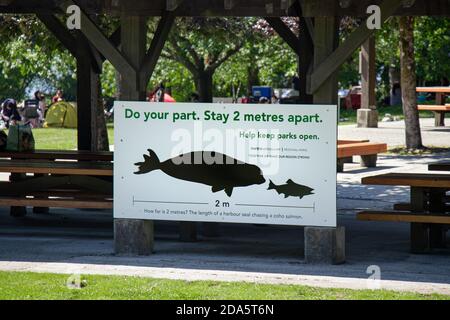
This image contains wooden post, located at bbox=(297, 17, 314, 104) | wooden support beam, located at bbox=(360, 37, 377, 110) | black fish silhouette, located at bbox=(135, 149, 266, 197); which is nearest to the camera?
black fish silhouette, located at bbox=(135, 149, 266, 197)

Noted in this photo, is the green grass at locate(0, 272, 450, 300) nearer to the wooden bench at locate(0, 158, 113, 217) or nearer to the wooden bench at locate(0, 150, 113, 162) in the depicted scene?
the wooden bench at locate(0, 158, 113, 217)

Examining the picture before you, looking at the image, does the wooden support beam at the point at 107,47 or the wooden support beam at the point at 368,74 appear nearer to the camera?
the wooden support beam at the point at 107,47

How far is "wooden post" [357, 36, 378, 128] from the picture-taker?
2819cm

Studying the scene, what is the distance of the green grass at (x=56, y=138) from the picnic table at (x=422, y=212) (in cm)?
1430

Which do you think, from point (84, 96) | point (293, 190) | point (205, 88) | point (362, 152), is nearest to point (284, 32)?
point (84, 96)

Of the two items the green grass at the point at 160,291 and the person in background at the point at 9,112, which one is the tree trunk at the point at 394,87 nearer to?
the person in background at the point at 9,112

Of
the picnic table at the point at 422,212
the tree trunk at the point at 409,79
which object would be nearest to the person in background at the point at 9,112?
the tree trunk at the point at 409,79

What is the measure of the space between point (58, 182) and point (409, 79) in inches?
427

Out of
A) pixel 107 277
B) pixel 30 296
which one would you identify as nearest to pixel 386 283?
pixel 107 277

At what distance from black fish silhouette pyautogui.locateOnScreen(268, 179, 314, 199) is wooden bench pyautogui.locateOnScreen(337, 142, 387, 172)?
7.96 meters

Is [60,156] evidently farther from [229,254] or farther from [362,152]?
[362,152]

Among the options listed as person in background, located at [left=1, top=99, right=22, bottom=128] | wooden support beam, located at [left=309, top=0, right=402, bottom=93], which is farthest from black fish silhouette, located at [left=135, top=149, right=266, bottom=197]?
person in background, located at [left=1, top=99, right=22, bottom=128]

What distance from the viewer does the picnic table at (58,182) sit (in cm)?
1232
